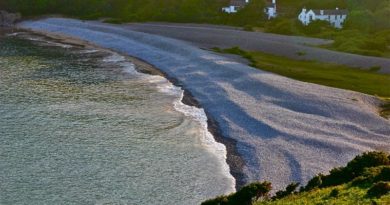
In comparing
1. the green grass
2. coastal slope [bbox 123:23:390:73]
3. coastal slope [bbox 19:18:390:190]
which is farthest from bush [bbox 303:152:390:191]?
coastal slope [bbox 123:23:390:73]

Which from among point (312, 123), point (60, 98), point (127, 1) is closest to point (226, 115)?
point (312, 123)

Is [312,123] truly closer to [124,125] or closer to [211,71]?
[124,125]

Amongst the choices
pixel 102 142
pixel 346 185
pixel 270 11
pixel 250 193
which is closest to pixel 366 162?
pixel 346 185

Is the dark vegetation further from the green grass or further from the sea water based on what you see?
the sea water

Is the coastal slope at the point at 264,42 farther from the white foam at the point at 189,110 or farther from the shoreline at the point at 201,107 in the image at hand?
the white foam at the point at 189,110

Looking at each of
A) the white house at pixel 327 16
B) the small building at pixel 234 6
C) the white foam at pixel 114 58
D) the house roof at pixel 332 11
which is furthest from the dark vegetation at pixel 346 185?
the small building at pixel 234 6

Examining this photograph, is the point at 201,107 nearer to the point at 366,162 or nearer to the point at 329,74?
the point at 329,74
